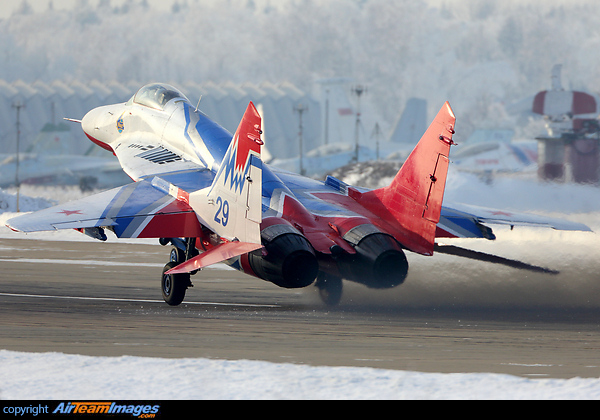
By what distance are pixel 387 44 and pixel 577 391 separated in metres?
92.5

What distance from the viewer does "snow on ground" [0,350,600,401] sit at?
8.90 meters

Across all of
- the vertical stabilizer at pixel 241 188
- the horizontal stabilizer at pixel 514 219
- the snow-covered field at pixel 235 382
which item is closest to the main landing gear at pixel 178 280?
the vertical stabilizer at pixel 241 188

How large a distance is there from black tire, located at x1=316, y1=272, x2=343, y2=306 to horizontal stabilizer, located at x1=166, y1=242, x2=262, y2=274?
10.1 ft

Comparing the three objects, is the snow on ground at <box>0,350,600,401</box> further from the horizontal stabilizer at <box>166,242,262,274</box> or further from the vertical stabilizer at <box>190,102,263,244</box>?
the vertical stabilizer at <box>190,102,263,244</box>

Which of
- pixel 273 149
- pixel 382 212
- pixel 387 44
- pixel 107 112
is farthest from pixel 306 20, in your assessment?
pixel 382 212

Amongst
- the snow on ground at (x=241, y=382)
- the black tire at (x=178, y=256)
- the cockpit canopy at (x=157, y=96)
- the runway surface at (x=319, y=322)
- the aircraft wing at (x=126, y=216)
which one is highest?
the cockpit canopy at (x=157, y=96)

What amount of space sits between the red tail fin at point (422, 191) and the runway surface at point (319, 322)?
1.80 metres

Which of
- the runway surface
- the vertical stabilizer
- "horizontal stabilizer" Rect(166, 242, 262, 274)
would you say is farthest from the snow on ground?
the vertical stabilizer

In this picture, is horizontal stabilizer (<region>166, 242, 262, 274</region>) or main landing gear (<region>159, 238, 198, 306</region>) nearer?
horizontal stabilizer (<region>166, 242, 262, 274</region>)

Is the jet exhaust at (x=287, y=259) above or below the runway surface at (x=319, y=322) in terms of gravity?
above

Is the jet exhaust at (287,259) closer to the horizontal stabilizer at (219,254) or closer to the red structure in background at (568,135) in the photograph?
the horizontal stabilizer at (219,254)

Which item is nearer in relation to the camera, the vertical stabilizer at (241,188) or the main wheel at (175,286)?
the vertical stabilizer at (241,188)

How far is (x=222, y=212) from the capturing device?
13055mm

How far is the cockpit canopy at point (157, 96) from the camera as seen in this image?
18047mm
